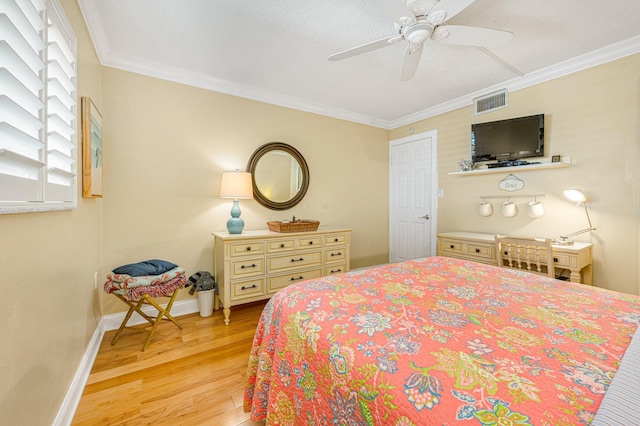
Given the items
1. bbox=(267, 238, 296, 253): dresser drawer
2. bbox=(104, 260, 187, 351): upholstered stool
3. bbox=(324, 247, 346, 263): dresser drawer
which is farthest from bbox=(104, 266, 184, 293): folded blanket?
bbox=(324, 247, 346, 263): dresser drawer

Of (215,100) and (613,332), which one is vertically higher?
(215,100)

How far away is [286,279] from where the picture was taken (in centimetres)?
279

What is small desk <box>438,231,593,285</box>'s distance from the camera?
87.6 inches

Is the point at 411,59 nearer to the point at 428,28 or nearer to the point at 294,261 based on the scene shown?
the point at 428,28

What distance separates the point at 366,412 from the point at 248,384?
92 cm

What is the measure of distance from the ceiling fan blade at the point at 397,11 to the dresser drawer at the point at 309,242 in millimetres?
2075

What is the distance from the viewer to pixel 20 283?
94cm

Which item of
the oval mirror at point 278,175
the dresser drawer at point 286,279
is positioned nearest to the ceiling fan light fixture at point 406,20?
the oval mirror at point 278,175

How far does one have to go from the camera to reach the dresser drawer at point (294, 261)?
2.70 metres

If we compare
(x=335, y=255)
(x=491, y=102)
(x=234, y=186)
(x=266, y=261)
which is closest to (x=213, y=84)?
(x=234, y=186)

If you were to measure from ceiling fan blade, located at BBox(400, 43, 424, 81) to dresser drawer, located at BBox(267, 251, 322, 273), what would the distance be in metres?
2.00

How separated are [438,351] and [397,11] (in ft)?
5.88

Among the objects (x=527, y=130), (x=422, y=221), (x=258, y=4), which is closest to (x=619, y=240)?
(x=527, y=130)

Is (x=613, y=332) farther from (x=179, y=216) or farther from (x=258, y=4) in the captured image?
(x=179, y=216)
